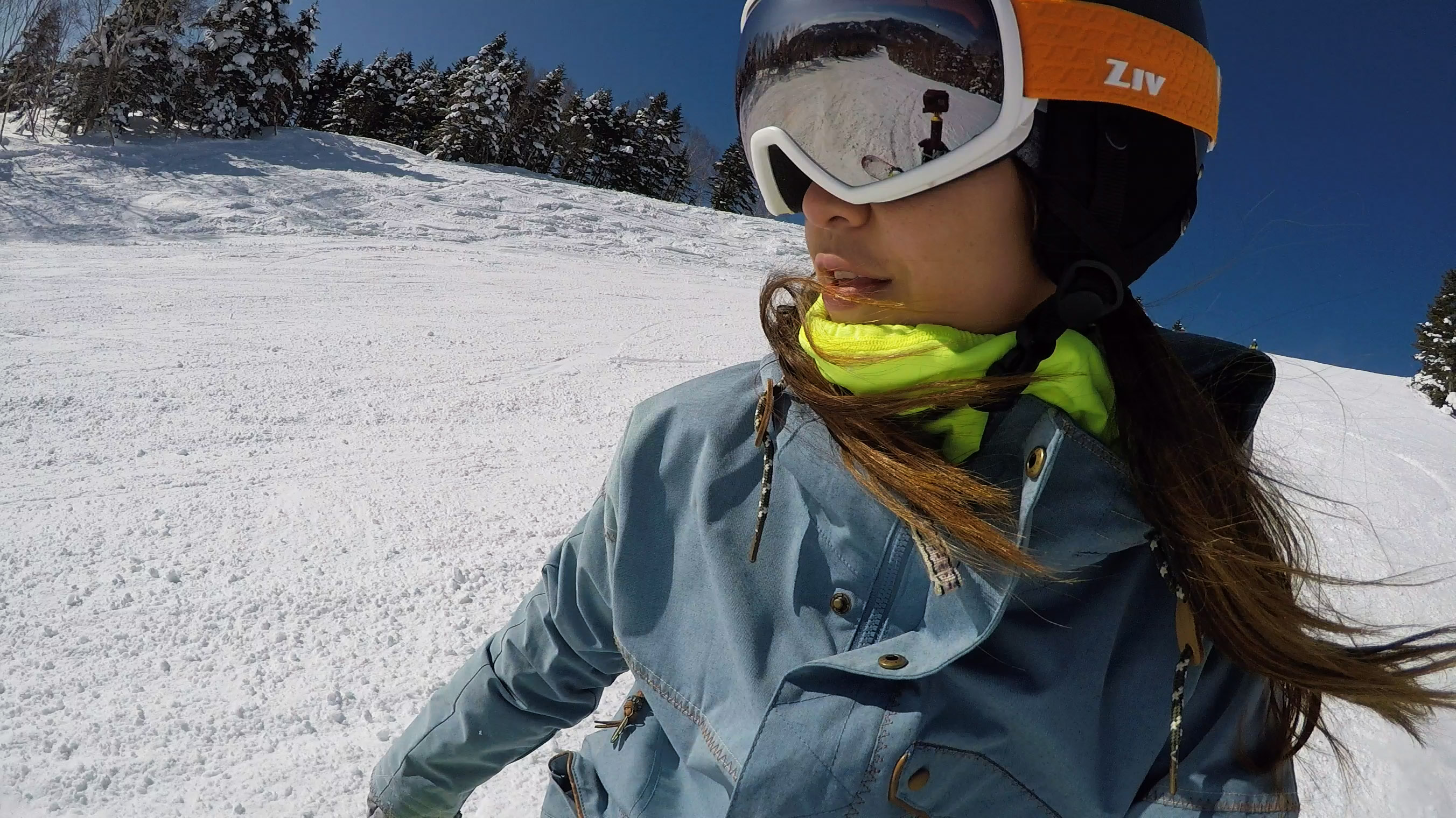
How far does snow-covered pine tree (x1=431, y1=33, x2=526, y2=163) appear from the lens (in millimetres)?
29500

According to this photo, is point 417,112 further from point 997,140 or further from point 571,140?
point 997,140

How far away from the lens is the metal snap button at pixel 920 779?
2.80 feet

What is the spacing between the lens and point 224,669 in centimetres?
241

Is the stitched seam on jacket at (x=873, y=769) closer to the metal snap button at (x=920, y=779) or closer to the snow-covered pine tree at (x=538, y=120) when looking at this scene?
the metal snap button at (x=920, y=779)

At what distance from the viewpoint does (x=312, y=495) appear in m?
3.73

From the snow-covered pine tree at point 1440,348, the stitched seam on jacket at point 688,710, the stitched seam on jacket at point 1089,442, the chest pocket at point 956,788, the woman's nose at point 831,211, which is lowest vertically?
A: the stitched seam on jacket at point 688,710

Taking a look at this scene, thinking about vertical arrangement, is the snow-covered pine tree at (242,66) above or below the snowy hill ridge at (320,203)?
above

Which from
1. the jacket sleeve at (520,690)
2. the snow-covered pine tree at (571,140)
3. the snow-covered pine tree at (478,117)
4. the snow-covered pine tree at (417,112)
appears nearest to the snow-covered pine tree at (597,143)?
the snow-covered pine tree at (571,140)

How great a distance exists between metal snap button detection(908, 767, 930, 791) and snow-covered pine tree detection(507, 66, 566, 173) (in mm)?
35750

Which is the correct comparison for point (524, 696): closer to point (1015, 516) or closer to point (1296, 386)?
point (1015, 516)

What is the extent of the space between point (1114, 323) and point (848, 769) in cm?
78

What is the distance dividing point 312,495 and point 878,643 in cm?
360

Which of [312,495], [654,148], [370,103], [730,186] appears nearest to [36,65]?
[370,103]

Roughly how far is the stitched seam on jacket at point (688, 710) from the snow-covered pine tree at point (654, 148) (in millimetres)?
35470
